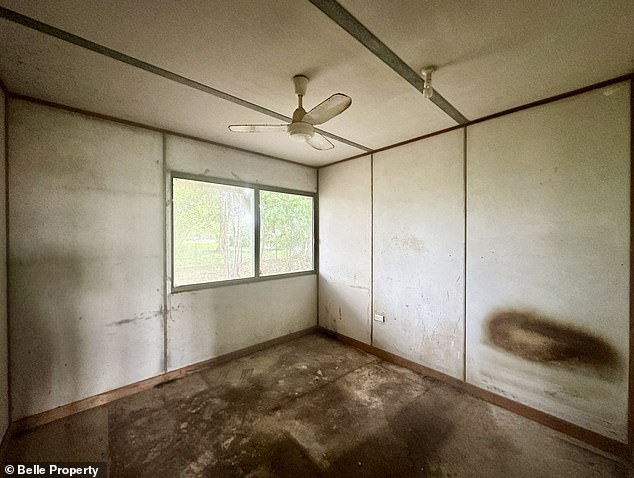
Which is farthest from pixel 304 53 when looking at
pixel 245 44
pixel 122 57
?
pixel 122 57

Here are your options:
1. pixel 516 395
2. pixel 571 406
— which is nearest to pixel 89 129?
pixel 516 395

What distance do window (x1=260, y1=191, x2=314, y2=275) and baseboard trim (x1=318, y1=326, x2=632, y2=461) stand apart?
1.74m

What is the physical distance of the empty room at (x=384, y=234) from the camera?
1531 millimetres

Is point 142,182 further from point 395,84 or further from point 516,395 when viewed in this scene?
point 516,395

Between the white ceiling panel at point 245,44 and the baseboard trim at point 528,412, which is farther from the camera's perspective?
the baseboard trim at point 528,412

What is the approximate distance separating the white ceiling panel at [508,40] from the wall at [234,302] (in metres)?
2.31

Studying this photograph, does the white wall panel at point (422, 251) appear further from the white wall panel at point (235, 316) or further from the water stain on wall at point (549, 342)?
the white wall panel at point (235, 316)

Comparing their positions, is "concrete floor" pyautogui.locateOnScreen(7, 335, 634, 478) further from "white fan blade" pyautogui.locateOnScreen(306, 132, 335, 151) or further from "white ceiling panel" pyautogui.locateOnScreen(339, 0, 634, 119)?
"white ceiling panel" pyautogui.locateOnScreen(339, 0, 634, 119)

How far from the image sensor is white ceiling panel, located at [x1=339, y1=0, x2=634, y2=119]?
1.30 m

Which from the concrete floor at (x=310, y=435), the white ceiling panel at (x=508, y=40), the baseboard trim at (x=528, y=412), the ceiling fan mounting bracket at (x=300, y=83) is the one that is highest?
the white ceiling panel at (x=508, y=40)

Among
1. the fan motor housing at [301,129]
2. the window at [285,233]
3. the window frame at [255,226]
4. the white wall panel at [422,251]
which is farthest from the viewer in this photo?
the window at [285,233]

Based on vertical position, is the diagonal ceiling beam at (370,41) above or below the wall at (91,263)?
above

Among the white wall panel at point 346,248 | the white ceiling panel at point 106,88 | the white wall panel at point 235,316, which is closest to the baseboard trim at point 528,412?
the white wall panel at point 346,248

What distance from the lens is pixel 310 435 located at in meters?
2.06
